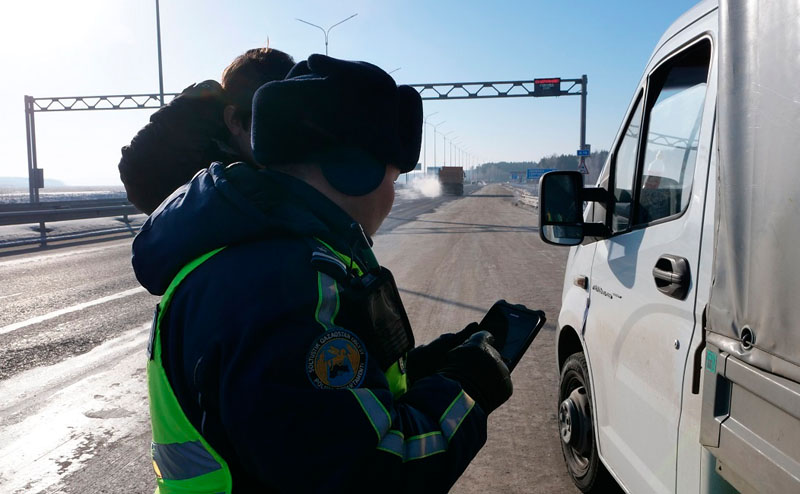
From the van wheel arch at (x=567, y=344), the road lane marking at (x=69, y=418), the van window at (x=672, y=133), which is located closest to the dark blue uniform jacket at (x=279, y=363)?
the van window at (x=672, y=133)

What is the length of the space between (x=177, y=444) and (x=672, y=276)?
1592 mm

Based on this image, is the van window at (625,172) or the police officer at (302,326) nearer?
the police officer at (302,326)

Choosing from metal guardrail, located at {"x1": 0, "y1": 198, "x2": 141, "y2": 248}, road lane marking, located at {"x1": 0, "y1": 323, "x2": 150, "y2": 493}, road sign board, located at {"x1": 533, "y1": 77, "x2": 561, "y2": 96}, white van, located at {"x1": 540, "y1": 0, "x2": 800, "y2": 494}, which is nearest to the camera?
white van, located at {"x1": 540, "y1": 0, "x2": 800, "y2": 494}

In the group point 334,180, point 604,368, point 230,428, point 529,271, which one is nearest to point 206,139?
point 334,180

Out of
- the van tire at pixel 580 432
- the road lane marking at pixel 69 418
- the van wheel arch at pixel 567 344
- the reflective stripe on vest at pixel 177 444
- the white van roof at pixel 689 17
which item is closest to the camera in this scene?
the reflective stripe on vest at pixel 177 444

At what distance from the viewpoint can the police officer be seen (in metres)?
1.09

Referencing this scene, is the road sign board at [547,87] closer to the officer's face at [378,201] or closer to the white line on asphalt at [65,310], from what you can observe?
the white line on asphalt at [65,310]

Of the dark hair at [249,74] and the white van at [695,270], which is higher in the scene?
the dark hair at [249,74]

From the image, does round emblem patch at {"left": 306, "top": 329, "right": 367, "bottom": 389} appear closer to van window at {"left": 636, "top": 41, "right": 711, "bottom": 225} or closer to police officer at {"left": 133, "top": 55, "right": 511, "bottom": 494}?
police officer at {"left": 133, "top": 55, "right": 511, "bottom": 494}

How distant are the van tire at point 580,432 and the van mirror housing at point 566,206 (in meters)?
0.73

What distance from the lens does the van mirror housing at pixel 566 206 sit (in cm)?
268

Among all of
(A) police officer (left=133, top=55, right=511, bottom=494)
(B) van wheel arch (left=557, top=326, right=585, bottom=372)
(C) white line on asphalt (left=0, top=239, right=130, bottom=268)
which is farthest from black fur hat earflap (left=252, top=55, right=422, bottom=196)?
(C) white line on asphalt (left=0, top=239, right=130, bottom=268)

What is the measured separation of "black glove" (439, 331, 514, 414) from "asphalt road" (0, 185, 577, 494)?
6.86 feet

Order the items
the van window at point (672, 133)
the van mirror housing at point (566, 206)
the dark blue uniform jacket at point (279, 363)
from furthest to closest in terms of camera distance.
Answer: the van mirror housing at point (566, 206) → the van window at point (672, 133) → the dark blue uniform jacket at point (279, 363)
